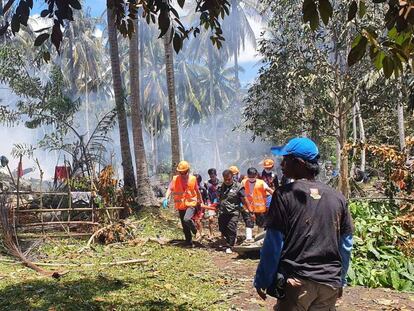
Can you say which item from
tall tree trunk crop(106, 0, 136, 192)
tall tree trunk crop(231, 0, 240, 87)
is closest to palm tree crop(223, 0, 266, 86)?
tall tree trunk crop(231, 0, 240, 87)

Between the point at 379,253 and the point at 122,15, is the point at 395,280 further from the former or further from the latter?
the point at 122,15

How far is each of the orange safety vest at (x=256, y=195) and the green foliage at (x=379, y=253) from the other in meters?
1.69

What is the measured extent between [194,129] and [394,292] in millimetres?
57326

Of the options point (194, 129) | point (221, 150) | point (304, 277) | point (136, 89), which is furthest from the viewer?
point (194, 129)

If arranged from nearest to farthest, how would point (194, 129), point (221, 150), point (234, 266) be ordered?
point (234, 266)
point (221, 150)
point (194, 129)

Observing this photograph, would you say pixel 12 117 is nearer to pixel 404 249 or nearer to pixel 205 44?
pixel 404 249

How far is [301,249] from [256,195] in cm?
654

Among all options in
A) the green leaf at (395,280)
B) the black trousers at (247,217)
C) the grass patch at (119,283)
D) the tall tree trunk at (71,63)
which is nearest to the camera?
the grass patch at (119,283)

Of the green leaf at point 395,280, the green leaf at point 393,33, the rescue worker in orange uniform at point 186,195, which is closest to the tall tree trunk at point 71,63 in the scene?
the rescue worker in orange uniform at point 186,195

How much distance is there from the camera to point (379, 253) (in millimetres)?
6836

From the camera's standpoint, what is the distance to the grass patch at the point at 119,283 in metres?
5.10

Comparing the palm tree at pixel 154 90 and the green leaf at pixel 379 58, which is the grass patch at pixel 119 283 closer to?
the green leaf at pixel 379 58

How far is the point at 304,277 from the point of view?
102 inches

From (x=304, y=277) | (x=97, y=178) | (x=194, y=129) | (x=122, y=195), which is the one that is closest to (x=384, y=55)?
(x=304, y=277)
